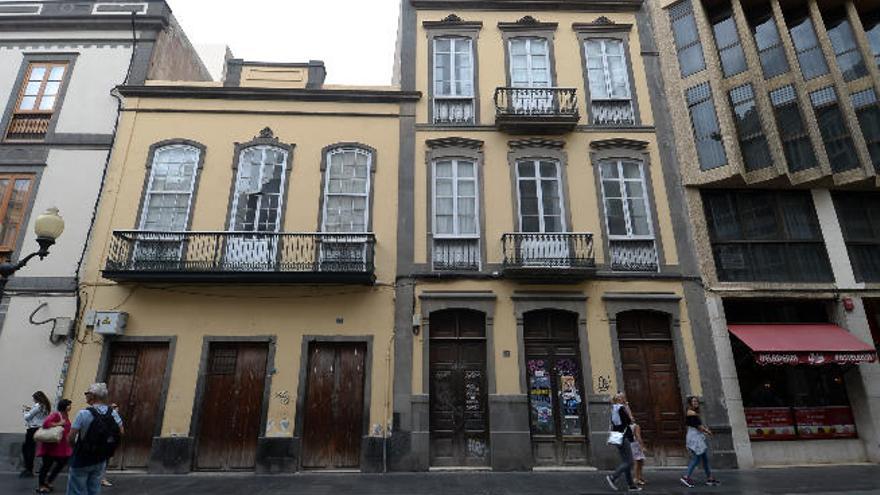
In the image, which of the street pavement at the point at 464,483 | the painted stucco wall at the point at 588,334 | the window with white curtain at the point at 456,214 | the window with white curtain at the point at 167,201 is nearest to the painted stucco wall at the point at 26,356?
the street pavement at the point at 464,483

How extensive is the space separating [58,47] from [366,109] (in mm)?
9043

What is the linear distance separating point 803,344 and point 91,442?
13565 mm

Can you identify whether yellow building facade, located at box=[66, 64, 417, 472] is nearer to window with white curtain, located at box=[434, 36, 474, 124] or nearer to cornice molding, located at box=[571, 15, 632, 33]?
window with white curtain, located at box=[434, 36, 474, 124]

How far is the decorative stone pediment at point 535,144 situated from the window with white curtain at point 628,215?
126 cm

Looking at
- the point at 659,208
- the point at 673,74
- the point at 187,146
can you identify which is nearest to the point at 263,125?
the point at 187,146

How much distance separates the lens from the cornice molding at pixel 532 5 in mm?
14250

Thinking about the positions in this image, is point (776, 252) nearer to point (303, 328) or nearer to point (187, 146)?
point (303, 328)

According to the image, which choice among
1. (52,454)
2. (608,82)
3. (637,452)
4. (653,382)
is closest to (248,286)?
(52,454)

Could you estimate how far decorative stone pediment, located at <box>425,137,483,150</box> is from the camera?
12.7 metres

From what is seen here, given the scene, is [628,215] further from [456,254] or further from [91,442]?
[91,442]

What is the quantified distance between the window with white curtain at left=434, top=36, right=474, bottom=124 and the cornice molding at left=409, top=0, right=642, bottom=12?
1.13 m

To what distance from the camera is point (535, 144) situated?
12719 millimetres

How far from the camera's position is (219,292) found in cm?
1137

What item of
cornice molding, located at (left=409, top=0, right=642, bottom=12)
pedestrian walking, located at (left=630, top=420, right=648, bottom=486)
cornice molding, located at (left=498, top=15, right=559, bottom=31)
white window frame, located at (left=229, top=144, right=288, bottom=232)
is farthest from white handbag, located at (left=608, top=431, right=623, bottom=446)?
cornice molding, located at (left=409, top=0, right=642, bottom=12)
